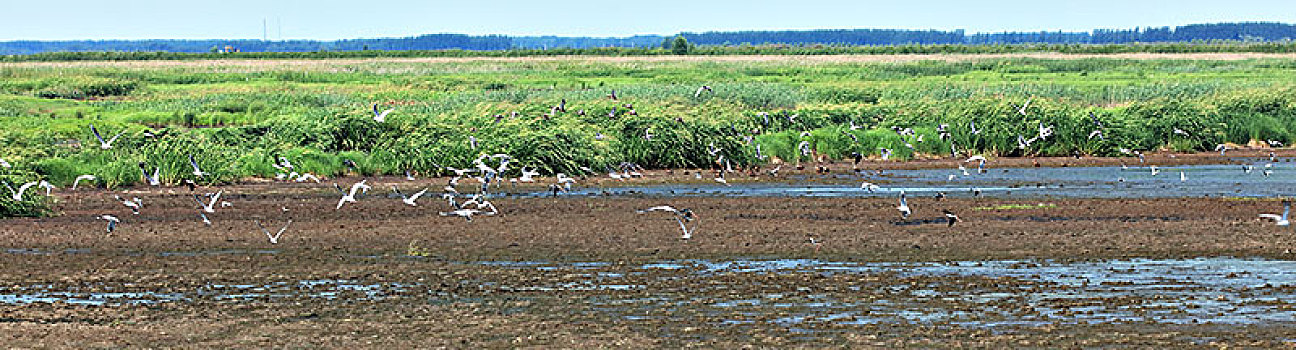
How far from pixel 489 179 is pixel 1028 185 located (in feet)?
35.8

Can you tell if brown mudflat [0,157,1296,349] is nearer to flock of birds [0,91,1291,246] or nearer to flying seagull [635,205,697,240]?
flying seagull [635,205,697,240]

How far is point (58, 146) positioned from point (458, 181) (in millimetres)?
9001

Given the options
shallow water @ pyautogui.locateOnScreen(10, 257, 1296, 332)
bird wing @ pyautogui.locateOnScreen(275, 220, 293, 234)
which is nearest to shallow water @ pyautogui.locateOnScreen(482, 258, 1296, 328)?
shallow water @ pyautogui.locateOnScreen(10, 257, 1296, 332)

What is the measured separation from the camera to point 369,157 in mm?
36656

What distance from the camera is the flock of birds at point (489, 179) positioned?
24.7m

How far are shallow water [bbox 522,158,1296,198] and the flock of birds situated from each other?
0.38 m

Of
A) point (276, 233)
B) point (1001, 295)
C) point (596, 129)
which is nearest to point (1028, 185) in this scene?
point (596, 129)

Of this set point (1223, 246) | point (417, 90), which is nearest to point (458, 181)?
point (1223, 246)

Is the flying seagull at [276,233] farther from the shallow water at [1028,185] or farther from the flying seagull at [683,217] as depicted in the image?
the shallow water at [1028,185]

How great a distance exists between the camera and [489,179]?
103 feet

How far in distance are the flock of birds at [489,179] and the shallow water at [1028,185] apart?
378 mm

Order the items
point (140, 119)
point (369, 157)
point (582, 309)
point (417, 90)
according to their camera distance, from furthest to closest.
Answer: point (417, 90)
point (140, 119)
point (369, 157)
point (582, 309)

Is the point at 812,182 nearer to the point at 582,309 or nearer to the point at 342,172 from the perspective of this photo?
the point at 342,172

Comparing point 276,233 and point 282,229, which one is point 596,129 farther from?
point 276,233
